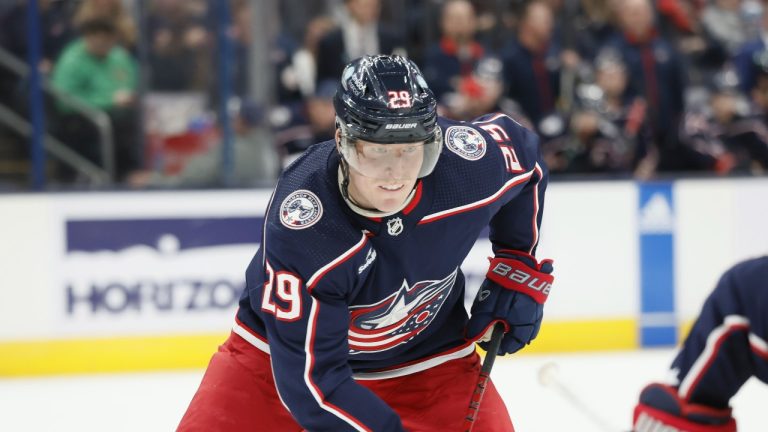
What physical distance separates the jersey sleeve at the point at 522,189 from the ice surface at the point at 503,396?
2.83 ft

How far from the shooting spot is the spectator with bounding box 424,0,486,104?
19.8 ft

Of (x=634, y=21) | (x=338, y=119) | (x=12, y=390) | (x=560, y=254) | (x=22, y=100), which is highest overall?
(x=338, y=119)

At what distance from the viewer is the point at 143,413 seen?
4363 mm

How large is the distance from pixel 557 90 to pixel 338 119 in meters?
4.10

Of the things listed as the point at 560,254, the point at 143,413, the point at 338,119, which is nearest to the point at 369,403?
the point at 338,119

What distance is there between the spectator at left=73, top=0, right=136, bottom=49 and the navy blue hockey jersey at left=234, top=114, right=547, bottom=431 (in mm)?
3242

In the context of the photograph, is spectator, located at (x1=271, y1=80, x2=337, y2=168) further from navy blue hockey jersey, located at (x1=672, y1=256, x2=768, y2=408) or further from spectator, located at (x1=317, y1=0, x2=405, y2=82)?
navy blue hockey jersey, located at (x1=672, y1=256, x2=768, y2=408)

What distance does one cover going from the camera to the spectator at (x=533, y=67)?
6.14 meters

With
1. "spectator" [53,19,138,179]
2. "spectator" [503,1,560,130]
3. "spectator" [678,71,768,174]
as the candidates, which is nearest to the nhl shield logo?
"spectator" [53,19,138,179]

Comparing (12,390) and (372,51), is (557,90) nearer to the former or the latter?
(372,51)

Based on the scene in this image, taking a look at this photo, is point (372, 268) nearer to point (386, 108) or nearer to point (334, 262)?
point (334, 262)

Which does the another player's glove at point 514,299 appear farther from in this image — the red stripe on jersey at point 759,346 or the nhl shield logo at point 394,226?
the red stripe on jersey at point 759,346

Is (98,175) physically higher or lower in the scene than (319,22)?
lower

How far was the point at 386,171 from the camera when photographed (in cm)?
226
